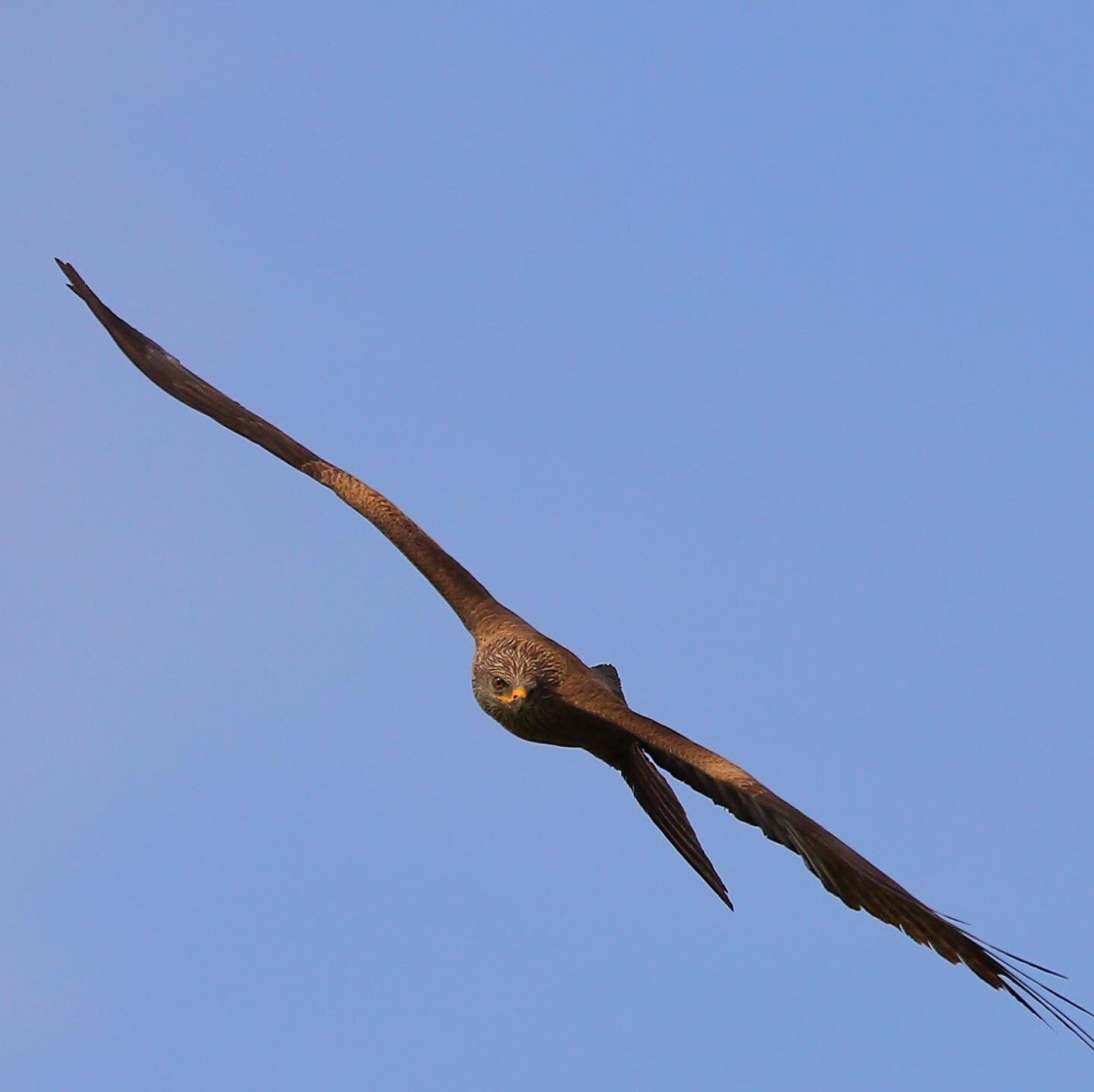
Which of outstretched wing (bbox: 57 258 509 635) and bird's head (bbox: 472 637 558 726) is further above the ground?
outstretched wing (bbox: 57 258 509 635)

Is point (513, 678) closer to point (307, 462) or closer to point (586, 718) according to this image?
point (586, 718)

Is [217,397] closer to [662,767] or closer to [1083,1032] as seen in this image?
[662,767]

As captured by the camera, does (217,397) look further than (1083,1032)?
Yes

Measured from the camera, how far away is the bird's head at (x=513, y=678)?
10.7 m

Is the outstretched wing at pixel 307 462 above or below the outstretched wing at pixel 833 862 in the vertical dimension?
above

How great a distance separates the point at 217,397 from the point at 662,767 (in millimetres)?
4655

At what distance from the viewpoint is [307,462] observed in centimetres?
1280

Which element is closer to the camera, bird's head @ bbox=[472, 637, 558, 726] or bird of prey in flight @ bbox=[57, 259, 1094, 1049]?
bird of prey in flight @ bbox=[57, 259, 1094, 1049]

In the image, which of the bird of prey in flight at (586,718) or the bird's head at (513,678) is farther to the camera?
the bird's head at (513,678)

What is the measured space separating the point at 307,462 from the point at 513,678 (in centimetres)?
277

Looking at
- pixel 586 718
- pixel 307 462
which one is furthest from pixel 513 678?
pixel 307 462

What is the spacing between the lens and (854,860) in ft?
27.4

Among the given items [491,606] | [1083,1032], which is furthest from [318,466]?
[1083,1032]

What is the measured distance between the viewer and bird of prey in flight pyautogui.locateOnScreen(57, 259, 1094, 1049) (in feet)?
27.4
